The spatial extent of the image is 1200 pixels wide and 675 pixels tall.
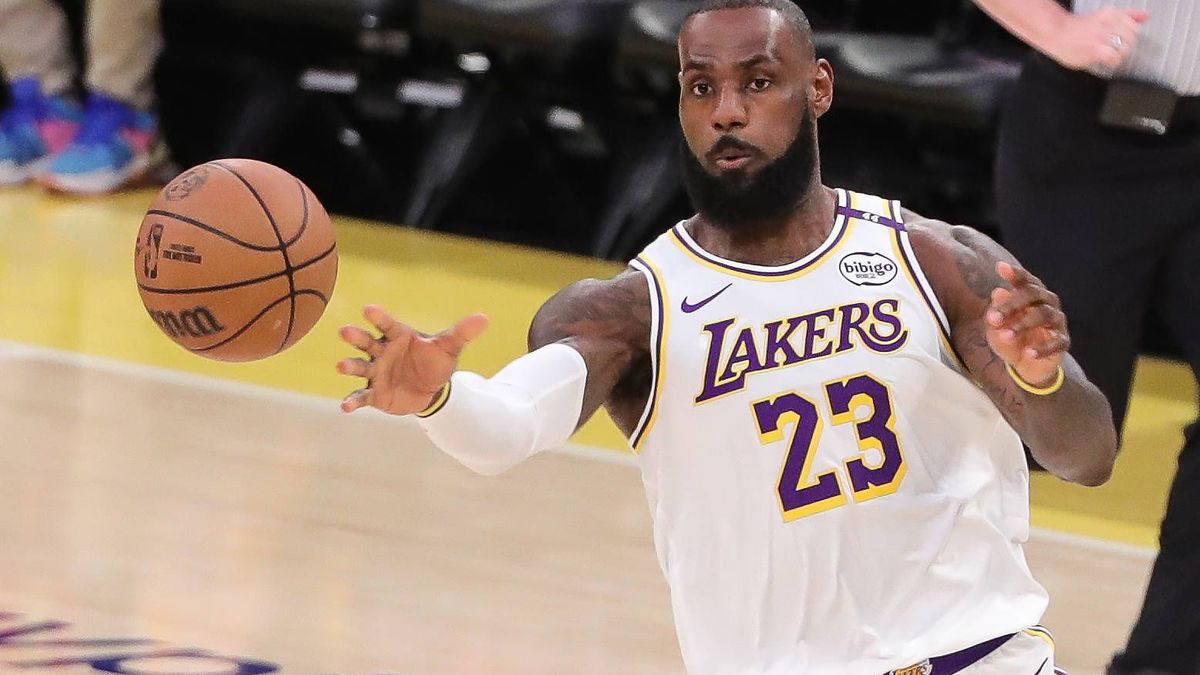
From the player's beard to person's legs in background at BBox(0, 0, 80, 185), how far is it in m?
6.94

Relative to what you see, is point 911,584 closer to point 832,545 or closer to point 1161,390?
point 832,545

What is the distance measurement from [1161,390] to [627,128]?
268 centimetres

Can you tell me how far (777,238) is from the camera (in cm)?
321

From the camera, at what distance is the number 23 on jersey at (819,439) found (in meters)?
3.11

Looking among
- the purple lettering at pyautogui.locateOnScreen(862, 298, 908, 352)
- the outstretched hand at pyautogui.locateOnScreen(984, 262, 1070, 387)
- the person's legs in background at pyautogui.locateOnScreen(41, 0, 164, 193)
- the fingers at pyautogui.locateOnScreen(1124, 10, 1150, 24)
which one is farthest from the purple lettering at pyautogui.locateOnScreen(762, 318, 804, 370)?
the person's legs in background at pyautogui.locateOnScreen(41, 0, 164, 193)

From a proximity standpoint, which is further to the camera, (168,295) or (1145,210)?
(1145,210)

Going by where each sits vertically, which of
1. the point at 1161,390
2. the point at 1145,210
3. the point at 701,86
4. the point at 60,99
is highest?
the point at 701,86

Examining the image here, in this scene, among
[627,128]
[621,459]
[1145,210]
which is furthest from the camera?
[627,128]

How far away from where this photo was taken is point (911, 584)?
10.4 ft

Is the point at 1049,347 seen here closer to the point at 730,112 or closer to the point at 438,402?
the point at 730,112

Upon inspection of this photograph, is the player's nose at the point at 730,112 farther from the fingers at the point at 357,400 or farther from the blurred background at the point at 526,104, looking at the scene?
the blurred background at the point at 526,104

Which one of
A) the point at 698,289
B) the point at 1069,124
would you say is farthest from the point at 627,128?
the point at 698,289

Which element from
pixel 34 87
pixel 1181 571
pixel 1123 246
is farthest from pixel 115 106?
pixel 1181 571

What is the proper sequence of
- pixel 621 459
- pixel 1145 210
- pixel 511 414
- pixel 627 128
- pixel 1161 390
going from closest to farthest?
pixel 511 414, pixel 1145 210, pixel 621 459, pixel 1161 390, pixel 627 128
